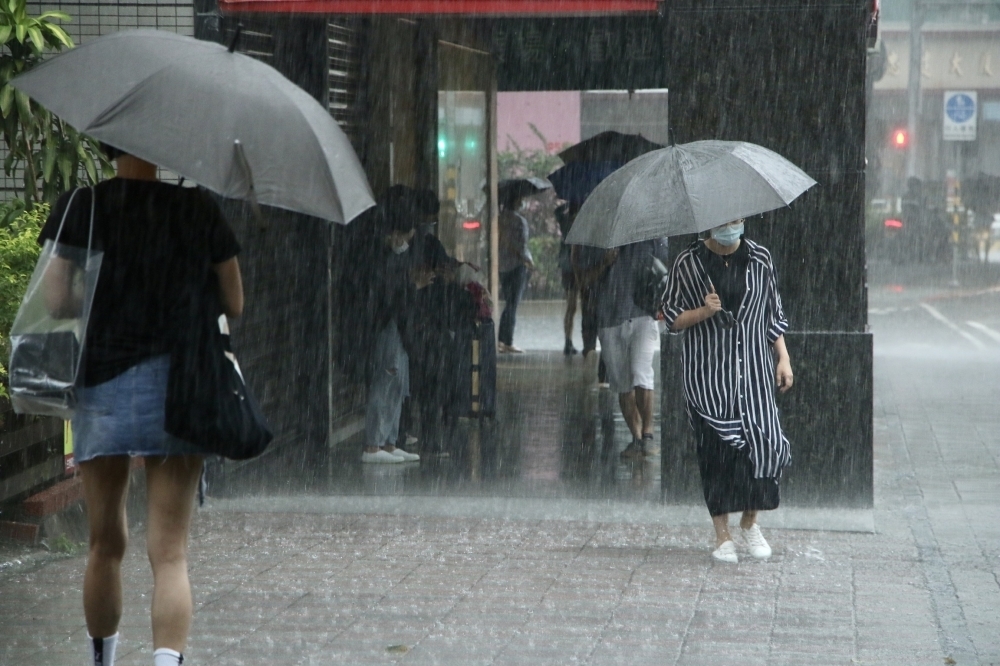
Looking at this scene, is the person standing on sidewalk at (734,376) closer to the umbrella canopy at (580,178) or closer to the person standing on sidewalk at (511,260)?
the umbrella canopy at (580,178)

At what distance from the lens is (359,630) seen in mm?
5449

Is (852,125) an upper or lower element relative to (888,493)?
upper

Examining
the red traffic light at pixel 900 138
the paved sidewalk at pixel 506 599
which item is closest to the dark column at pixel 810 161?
the paved sidewalk at pixel 506 599

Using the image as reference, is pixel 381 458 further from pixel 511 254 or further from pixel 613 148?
pixel 511 254

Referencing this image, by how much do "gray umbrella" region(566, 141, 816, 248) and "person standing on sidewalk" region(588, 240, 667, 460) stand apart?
9.41 feet

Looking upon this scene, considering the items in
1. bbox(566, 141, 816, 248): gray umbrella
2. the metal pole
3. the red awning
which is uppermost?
the metal pole

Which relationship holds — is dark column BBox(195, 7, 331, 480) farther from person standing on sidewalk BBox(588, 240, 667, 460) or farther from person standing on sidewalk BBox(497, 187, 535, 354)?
person standing on sidewalk BBox(497, 187, 535, 354)

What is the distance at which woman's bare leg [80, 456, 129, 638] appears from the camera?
413 centimetres

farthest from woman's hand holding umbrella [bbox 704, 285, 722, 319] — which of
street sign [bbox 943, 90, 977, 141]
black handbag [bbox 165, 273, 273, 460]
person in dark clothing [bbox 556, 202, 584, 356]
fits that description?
street sign [bbox 943, 90, 977, 141]

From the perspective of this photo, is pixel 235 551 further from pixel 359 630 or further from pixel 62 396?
pixel 62 396

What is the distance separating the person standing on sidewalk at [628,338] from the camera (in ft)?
31.9

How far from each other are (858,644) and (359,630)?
1.90 metres

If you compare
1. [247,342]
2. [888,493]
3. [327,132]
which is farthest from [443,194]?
[327,132]

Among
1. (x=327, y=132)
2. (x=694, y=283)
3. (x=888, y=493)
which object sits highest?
(x=327, y=132)
